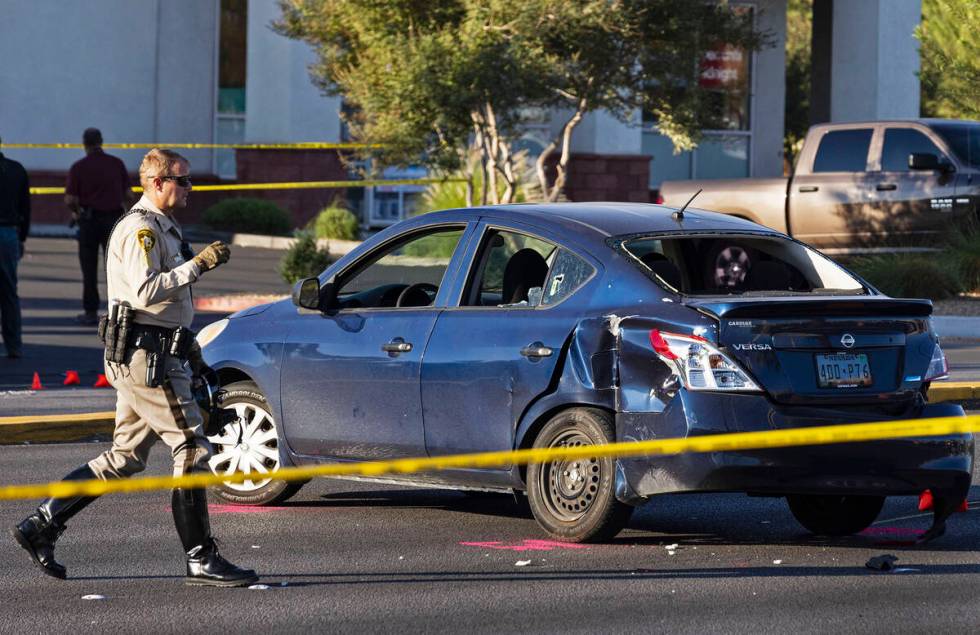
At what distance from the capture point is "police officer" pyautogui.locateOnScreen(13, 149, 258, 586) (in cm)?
673

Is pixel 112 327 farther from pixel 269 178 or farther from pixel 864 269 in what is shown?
pixel 269 178

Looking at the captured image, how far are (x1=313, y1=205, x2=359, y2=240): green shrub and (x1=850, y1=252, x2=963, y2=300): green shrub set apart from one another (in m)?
9.61

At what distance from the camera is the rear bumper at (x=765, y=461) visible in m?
7.12

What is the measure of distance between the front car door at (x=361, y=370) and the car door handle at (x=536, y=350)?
25.2 inches

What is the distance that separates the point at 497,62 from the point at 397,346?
10.9 meters

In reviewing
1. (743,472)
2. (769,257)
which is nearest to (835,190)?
(769,257)

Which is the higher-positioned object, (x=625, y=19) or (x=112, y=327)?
(x=625, y=19)

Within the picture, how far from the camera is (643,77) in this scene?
2047cm

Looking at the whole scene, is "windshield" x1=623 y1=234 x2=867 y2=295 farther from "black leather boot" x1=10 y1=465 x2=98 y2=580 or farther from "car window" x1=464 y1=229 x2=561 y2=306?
"black leather boot" x1=10 y1=465 x2=98 y2=580

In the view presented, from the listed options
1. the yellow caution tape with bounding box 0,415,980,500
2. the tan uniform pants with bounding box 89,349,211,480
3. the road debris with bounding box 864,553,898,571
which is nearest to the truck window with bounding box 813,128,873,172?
the road debris with bounding box 864,553,898,571

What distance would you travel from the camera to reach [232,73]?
102 feet

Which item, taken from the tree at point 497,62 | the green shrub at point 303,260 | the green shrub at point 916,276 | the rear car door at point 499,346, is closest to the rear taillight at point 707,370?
the rear car door at point 499,346

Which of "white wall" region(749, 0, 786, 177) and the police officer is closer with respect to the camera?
the police officer

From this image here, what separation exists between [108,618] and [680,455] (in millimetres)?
2444
